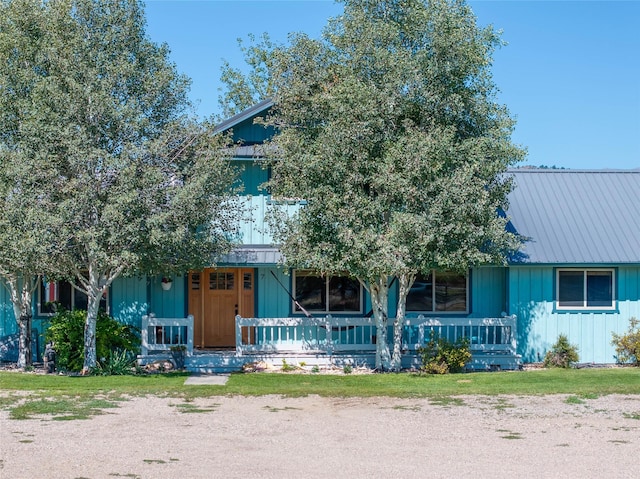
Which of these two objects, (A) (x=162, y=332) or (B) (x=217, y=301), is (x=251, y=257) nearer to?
(B) (x=217, y=301)

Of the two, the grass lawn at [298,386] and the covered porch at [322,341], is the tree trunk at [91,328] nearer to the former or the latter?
the grass lawn at [298,386]

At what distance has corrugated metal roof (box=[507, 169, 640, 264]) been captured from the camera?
19703 mm

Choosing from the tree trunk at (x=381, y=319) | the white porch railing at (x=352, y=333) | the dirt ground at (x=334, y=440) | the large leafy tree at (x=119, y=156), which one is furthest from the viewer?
the white porch railing at (x=352, y=333)

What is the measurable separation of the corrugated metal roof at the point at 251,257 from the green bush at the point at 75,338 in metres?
2.96

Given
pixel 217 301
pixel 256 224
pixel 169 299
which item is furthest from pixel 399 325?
pixel 169 299

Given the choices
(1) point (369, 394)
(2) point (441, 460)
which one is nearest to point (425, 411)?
(1) point (369, 394)

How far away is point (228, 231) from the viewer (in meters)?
18.6

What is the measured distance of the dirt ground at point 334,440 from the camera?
9.15 meters

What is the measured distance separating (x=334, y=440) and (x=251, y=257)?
30.2 ft

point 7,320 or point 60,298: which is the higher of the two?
point 60,298

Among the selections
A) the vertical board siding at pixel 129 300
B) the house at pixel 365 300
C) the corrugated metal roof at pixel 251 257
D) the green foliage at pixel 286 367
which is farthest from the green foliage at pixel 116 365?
the green foliage at pixel 286 367

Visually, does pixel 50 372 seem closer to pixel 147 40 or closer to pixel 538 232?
pixel 147 40

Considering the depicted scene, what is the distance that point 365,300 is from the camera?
→ 20359mm

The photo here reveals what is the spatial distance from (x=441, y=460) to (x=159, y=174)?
9.19 metres
